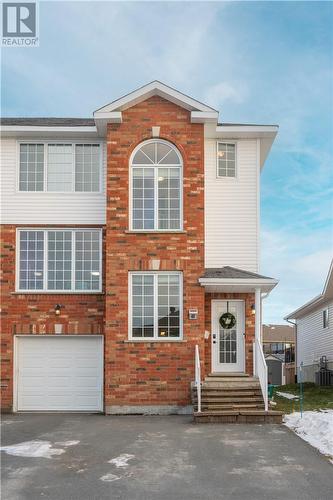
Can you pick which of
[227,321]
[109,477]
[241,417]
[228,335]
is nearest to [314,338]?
[228,335]

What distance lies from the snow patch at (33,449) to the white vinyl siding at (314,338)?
52.7 feet

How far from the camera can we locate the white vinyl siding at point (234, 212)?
49.6 feet

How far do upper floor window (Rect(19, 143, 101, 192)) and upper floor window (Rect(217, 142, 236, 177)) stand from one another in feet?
10.8

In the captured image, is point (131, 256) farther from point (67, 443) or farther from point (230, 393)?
point (67, 443)

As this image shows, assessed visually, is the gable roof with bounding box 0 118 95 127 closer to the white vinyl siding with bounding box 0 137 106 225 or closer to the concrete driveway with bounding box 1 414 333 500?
the white vinyl siding with bounding box 0 137 106 225

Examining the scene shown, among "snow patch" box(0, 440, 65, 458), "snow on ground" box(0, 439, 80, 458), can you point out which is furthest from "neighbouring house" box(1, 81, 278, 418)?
"snow patch" box(0, 440, 65, 458)

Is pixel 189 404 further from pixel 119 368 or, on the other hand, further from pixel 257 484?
pixel 257 484

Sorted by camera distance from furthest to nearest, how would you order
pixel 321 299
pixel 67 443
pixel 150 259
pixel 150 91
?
pixel 321 299 < pixel 150 91 < pixel 150 259 < pixel 67 443

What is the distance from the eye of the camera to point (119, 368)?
13.9 meters

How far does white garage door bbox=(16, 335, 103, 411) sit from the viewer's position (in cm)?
1471

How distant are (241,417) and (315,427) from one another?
1668 mm

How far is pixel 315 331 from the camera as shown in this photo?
2677 centimetres

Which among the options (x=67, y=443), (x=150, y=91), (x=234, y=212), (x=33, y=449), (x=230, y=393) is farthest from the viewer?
(x=234, y=212)

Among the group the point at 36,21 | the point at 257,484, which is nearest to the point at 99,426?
the point at 257,484
